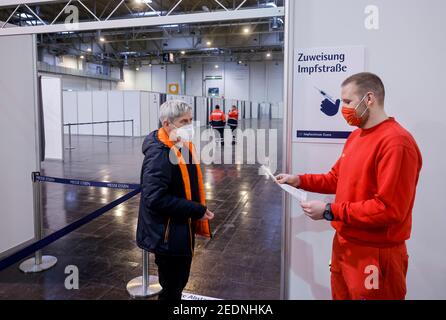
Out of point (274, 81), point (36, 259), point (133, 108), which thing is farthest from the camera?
point (274, 81)

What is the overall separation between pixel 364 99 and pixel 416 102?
79 centimetres

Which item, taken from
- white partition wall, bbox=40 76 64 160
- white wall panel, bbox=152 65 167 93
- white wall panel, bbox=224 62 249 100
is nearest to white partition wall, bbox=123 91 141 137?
white partition wall, bbox=40 76 64 160

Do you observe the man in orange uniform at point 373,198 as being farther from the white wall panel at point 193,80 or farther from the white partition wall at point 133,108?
the white wall panel at point 193,80

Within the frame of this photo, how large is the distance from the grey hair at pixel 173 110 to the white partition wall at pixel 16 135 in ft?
6.91

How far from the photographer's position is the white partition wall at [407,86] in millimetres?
2379

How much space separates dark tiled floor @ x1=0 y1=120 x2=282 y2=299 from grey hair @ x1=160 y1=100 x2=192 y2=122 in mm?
1850

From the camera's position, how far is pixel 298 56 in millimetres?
2588

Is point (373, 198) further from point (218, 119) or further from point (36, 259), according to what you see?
point (218, 119)

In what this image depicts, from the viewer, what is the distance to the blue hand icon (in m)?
2.57

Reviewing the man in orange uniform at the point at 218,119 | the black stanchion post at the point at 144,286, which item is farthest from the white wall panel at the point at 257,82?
the black stanchion post at the point at 144,286

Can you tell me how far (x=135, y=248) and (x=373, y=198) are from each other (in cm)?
329

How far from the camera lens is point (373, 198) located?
6.00 feet

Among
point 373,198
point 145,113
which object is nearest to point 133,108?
point 145,113
